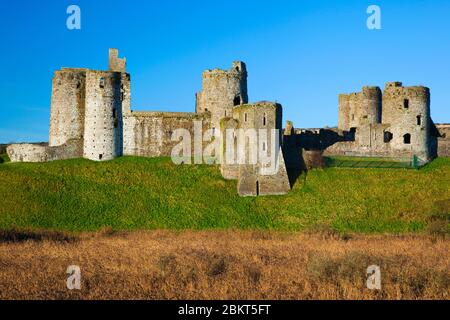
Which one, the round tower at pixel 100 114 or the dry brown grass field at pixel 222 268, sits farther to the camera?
the round tower at pixel 100 114

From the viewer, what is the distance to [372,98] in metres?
58.1

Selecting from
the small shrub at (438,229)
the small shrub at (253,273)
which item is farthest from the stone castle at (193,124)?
the small shrub at (253,273)

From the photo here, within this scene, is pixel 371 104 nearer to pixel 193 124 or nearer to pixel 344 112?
pixel 344 112

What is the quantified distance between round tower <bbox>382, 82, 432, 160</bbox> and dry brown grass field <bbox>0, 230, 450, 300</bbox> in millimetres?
21618

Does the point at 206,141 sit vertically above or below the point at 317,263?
above

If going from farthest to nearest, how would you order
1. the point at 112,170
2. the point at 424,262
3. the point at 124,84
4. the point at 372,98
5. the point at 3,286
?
the point at 372,98 < the point at 124,84 < the point at 112,170 < the point at 424,262 < the point at 3,286

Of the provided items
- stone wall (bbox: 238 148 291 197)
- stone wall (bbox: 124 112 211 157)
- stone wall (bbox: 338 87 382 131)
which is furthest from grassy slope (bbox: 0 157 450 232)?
stone wall (bbox: 338 87 382 131)

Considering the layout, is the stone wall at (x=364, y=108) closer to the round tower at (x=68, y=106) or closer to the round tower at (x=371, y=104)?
the round tower at (x=371, y=104)

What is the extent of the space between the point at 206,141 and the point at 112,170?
8.65 metres

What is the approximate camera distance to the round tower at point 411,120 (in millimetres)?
52156

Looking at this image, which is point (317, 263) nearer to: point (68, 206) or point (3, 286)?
point (3, 286)

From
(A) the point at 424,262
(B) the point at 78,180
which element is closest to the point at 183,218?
(B) the point at 78,180

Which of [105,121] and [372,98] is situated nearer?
[105,121]

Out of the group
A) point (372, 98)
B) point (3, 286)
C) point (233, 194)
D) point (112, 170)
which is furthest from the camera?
point (372, 98)
